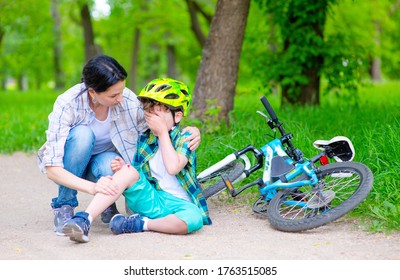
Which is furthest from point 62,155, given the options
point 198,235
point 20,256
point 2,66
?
point 2,66

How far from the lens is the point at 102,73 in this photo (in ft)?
13.5

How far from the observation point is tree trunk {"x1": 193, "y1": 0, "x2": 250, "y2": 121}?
24.9 ft

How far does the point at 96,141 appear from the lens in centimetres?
454

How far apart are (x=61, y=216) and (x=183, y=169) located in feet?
3.02

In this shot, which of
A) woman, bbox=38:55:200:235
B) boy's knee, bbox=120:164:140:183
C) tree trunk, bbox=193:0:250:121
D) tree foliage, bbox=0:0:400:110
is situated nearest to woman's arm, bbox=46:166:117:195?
woman, bbox=38:55:200:235

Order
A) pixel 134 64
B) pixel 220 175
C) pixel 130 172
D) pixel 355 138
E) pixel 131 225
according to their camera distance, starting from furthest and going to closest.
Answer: pixel 134 64
pixel 355 138
pixel 220 175
pixel 131 225
pixel 130 172

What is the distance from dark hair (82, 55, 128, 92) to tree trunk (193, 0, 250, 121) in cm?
342

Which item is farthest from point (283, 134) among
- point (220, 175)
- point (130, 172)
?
point (130, 172)

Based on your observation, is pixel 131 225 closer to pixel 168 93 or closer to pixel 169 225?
pixel 169 225

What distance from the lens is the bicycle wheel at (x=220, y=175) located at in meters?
4.74

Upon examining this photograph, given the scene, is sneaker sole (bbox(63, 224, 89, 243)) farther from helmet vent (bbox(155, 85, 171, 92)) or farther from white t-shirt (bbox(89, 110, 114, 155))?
helmet vent (bbox(155, 85, 171, 92))

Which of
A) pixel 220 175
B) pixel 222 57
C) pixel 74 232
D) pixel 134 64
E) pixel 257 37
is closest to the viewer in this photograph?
pixel 74 232

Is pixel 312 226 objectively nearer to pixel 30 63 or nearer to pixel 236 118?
pixel 236 118
